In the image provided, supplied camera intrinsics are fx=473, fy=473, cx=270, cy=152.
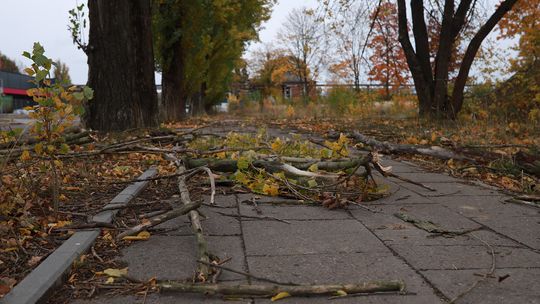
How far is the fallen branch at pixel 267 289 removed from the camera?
1.83 metres

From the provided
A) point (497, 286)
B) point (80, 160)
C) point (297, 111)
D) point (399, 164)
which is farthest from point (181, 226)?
point (297, 111)

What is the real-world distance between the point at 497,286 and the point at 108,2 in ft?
23.4

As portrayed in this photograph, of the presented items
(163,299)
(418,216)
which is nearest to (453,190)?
(418,216)

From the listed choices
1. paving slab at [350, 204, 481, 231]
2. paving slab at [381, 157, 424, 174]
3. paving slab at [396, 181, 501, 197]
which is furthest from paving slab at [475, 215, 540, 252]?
paving slab at [381, 157, 424, 174]

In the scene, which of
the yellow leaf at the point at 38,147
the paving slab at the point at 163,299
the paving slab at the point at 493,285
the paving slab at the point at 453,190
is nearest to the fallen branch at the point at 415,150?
the paving slab at the point at 453,190

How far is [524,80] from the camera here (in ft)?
34.3

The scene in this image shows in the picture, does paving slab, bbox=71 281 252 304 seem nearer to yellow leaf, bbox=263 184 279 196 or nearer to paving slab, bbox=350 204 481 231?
paving slab, bbox=350 204 481 231

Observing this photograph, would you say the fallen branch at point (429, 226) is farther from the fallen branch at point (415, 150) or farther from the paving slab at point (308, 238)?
the fallen branch at point (415, 150)

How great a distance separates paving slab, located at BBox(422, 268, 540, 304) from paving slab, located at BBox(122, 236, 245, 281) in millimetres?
860

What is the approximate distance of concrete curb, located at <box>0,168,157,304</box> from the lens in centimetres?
168

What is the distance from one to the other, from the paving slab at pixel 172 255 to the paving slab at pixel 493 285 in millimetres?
860

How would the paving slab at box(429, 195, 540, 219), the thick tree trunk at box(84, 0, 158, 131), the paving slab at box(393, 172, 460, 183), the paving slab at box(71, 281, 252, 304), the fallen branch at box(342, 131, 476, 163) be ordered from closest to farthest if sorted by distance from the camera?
1. the paving slab at box(71, 281, 252, 304)
2. the paving slab at box(429, 195, 540, 219)
3. the paving slab at box(393, 172, 460, 183)
4. the fallen branch at box(342, 131, 476, 163)
5. the thick tree trunk at box(84, 0, 158, 131)

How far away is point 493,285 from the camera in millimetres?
1945

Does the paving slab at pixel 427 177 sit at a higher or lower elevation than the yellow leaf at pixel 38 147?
lower
